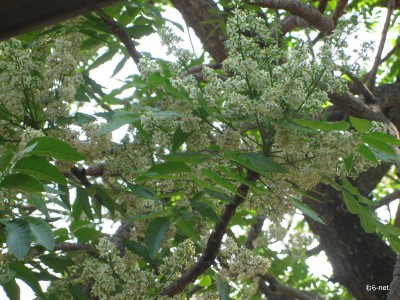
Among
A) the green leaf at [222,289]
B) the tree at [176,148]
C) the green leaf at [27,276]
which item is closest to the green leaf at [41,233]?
the tree at [176,148]

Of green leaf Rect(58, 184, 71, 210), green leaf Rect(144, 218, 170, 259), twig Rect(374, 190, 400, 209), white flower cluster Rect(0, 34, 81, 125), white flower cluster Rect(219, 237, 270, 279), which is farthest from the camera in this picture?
twig Rect(374, 190, 400, 209)

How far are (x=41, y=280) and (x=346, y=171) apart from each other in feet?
4.75

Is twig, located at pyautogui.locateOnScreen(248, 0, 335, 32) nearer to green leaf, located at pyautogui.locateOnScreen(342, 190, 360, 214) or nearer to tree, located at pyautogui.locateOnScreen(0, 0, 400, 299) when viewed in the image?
tree, located at pyautogui.locateOnScreen(0, 0, 400, 299)

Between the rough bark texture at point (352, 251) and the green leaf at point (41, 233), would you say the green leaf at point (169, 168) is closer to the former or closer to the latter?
the green leaf at point (41, 233)

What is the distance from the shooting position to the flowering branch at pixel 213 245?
6.88 ft

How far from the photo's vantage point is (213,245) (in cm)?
226

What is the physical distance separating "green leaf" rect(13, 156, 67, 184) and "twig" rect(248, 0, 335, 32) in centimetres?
156

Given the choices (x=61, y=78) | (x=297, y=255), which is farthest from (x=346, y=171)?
(x=297, y=255)

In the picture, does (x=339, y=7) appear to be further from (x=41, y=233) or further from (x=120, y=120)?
(x=41, y=233)

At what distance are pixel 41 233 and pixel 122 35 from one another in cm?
153

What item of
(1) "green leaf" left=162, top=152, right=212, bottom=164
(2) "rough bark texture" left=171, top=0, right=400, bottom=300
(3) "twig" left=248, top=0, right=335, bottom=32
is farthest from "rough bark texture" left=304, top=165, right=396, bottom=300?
(1) "green leaf" left=162, top=152, right=212, bottom=164


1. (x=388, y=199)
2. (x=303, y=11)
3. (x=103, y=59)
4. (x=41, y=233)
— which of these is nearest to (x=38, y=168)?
(x=41, y=233)

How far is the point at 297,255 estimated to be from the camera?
4.24m

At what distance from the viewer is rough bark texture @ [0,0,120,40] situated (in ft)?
2.24
